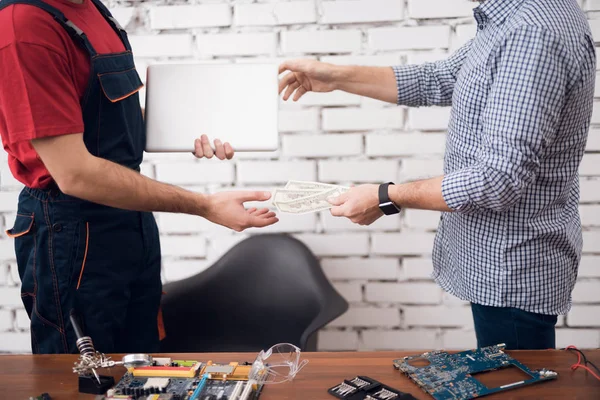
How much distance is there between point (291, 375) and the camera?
116 cm

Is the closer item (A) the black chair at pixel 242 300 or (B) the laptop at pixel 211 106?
(B) the laptop at pixel 211 106

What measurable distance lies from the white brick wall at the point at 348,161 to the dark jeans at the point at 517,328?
0.74 m

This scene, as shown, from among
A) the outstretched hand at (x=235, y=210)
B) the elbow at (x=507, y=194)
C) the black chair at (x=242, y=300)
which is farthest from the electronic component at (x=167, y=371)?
the black chair at (x=242, y=300)

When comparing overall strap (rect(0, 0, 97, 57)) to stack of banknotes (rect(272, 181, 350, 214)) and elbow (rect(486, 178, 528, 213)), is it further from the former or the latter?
elbow (rect(486, 178, 528, 213))

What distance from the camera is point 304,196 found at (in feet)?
5.67

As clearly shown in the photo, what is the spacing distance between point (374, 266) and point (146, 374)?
1.27 metres

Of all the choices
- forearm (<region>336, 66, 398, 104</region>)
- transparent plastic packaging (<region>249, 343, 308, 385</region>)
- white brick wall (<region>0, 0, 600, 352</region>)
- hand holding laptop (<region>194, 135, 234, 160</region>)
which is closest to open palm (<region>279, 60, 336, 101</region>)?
forearm (<region>336, 66, 398, 104</region>)

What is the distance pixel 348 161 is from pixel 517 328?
3.09ft

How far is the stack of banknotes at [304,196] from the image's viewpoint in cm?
167

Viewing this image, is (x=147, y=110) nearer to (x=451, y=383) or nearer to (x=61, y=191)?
(x=61, y=191)

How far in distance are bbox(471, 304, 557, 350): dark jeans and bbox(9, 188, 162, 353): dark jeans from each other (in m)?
1.01

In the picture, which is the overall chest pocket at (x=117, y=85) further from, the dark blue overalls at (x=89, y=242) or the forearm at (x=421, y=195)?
the forearm at (x=421, y=195)

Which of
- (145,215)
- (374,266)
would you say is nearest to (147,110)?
(145,215)

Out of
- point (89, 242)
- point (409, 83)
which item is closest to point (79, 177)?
point (89, 242)
